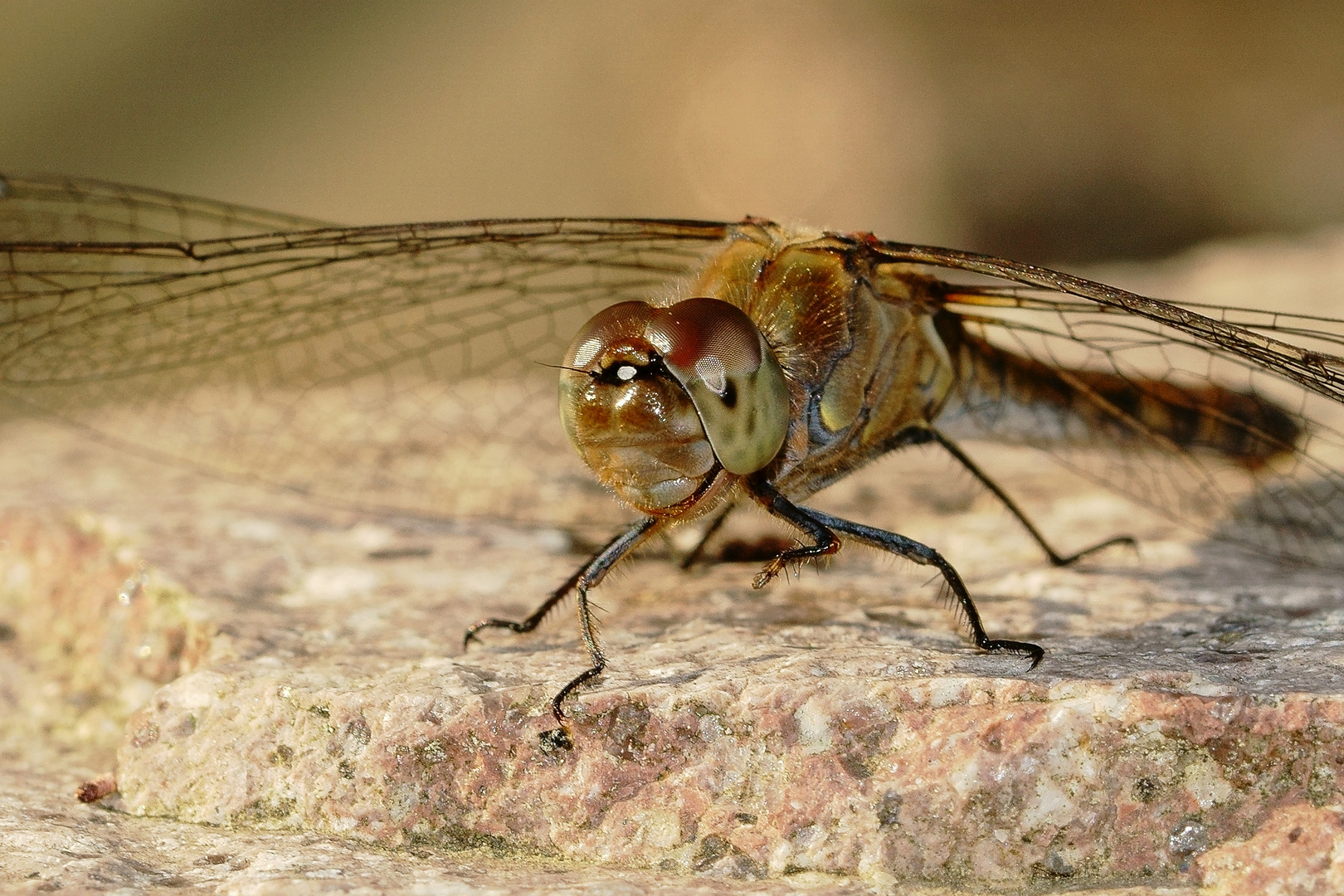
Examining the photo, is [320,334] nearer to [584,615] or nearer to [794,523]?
[584,615]

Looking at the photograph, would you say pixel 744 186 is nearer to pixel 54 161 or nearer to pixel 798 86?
pixel 798 86

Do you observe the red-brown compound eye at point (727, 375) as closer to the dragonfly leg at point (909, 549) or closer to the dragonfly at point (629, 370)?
the dragonfly at point (629, 370)

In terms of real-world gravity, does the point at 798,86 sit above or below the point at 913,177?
above

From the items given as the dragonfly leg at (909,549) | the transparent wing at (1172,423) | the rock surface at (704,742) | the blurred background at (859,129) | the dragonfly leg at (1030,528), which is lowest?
the rock surface at (704,742)

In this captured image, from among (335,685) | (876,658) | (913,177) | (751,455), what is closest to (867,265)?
(751,455)

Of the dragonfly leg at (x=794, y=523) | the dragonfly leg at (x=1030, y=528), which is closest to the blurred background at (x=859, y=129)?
the dragonfly leg at (x=1030, y=528)
